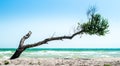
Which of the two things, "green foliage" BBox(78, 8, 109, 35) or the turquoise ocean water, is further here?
the turquoise ocean water

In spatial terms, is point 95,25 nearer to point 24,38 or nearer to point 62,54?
point 24,38

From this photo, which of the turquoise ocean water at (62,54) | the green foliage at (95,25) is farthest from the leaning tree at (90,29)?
the turquoise ocean water at (62,54)

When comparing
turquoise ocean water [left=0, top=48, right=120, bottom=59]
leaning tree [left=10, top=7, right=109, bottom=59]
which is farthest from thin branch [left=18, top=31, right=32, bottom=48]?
turquoise ocean water [left=0, top=48, right=120, bottom=59]

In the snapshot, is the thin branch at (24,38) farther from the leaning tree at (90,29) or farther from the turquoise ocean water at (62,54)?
the turquoise ocean water at (62,54)

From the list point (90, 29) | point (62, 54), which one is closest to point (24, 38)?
point (90, 29)

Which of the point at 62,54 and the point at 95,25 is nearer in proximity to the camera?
the point at 95,25

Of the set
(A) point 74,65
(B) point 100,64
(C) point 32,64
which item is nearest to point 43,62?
(C) point 32,64

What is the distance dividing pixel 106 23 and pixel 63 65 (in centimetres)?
595

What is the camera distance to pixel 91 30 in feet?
72.3

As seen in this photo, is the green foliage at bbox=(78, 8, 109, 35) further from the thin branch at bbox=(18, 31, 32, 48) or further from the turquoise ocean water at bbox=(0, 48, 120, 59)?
the turquoise ocean water at bbox=(0, 48, 120, 59)

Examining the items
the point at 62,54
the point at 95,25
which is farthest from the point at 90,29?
the point at 62,54

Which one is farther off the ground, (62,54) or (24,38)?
(62,54)

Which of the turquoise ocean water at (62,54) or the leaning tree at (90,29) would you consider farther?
the turquoise ocean water at (62,54)

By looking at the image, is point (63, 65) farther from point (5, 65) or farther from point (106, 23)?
point (106, 23)
